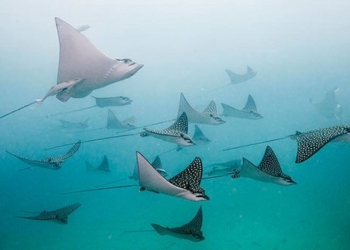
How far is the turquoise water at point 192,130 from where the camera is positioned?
14484mm

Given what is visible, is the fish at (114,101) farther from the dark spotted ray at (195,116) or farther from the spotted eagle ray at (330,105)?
the spotted eagle ray at (330,105)

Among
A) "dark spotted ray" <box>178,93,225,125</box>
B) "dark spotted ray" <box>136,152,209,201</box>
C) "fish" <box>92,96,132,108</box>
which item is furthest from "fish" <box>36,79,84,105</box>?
"fish" <box>92,96,132,108</box>

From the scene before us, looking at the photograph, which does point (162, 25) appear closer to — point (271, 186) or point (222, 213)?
point (271, 186)

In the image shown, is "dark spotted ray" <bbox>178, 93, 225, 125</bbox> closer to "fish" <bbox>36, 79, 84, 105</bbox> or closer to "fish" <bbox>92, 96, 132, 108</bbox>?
"fish" <bbox>92, 96, 132, 108</bbox>

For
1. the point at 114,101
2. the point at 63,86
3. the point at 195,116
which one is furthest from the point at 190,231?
the point at 114,101

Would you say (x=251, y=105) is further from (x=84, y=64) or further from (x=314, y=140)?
(x=84, y=64)

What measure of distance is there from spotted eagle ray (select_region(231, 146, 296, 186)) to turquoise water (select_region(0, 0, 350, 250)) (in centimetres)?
70

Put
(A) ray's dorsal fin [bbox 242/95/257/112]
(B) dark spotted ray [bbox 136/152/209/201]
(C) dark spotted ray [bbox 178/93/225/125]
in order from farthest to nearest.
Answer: (A) ray's dorsal fin [bbox 242/95/257/112], (C) dark spotted ray [bbox 178/93/225/125], (B) dark spotted ray [bbox 136/152/209/201]

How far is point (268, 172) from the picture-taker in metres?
3.95

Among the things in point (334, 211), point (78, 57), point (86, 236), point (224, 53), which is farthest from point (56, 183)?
point (224, 53)

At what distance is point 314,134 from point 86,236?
13229 mm

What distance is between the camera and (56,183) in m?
39.4

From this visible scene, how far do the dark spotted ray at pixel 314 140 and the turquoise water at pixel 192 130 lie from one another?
1248mm

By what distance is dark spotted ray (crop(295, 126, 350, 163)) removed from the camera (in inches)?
139
